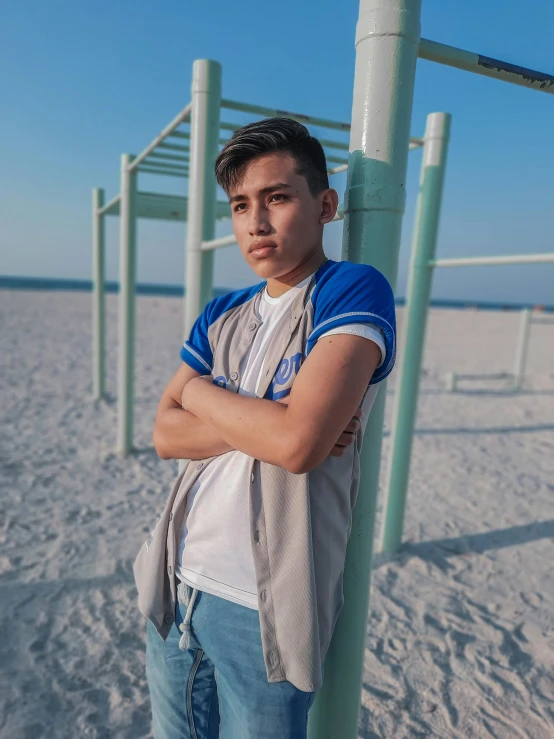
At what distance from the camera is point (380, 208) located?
109 centimetres

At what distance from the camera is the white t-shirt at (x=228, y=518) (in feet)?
3.40

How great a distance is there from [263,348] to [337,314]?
0.22 m

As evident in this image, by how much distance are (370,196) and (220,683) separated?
1045 mm

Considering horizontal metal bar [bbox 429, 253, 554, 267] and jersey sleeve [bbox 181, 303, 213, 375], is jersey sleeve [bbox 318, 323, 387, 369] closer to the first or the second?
jersey sleeve [bbox 181, 303, 213, 375]

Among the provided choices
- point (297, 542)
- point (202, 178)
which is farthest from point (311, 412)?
point (202, 178)

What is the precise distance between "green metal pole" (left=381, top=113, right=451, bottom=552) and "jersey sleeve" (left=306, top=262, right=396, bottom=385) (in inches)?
73.5

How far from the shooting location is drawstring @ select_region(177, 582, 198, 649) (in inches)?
43.3

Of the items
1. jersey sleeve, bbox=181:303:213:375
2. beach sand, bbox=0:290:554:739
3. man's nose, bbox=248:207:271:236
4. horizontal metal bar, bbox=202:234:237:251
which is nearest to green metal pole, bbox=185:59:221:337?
horizontal metal bar, bbox=202:234:237:251

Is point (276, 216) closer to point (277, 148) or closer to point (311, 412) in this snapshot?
point (277, 148)

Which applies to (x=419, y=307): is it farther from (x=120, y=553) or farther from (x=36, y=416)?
(x=36, y=416)

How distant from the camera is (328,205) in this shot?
3.67 feet

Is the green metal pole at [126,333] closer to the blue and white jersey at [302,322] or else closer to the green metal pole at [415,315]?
the green metal pole at [415,315]

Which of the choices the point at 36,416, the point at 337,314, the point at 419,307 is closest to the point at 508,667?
the point at 419,307

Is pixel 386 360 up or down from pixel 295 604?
up
